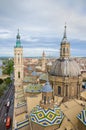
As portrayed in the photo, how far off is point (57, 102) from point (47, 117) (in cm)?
786

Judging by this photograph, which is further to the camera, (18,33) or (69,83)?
(18,33)

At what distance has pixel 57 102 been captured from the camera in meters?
29.3

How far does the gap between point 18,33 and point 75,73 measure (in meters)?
25.2

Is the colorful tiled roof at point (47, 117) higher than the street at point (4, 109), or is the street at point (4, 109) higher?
the colorful tiled roof at point (47, 117)

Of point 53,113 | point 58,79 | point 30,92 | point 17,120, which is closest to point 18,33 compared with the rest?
point 30,92

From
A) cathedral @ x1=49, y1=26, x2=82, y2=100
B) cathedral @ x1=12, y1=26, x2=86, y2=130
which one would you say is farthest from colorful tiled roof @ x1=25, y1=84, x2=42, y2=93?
cathedral @ x1=49, y1=26, x2=82, y2=100

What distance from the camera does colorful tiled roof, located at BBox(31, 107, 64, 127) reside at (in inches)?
836

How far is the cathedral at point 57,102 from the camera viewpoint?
70.8ft

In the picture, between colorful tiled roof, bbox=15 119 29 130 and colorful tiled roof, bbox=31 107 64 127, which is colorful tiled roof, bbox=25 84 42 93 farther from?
colorful tiled roof, bbox=31 107 64 127

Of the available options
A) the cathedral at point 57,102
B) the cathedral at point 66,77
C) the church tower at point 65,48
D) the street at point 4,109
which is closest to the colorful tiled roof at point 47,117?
the cathedral at point 57,102

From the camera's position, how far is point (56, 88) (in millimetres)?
32062

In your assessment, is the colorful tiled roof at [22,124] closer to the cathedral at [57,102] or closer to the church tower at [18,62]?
the cathedral at [57,102]

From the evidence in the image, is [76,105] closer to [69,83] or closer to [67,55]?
[69,83]

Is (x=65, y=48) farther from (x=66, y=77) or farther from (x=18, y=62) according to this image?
(x=18, y=62)
